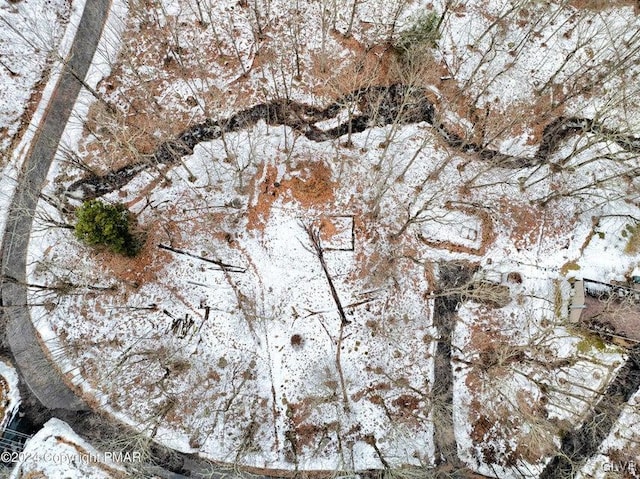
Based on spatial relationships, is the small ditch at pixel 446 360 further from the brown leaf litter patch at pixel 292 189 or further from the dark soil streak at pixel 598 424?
the brown leaf litter patch at pixel 292 189

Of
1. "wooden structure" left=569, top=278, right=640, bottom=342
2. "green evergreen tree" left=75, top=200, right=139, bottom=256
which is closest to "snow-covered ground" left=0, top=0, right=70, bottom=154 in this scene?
"green evergreen tree" left=75, top=200, right=139, bottom=256

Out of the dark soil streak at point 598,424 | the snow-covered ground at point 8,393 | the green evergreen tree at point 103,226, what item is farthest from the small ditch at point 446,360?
the snow-covered ground at point 8,393

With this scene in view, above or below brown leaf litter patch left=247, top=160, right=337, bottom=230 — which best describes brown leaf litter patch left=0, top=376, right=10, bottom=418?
below

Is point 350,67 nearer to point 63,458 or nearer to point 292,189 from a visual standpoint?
point 292,189

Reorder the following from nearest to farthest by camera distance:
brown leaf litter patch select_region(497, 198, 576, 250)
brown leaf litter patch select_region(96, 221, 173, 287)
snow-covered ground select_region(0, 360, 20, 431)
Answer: snow-covered ground select_region(0, 360, 20, 431) → brown leaf litter patch select_region(96, 221, 173, 287) → brown leaf litter patch select_region(497, 198, 576, 250)

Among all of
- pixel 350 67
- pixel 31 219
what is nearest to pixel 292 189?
pixel 350 67

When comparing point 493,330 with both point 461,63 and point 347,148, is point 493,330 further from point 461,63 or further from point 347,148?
point 461,63

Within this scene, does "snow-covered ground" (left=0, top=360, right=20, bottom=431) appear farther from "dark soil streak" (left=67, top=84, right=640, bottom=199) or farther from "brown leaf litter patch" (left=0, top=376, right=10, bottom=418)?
"dark soil streak" (left=67, top=84, right=640, bottom=199)
